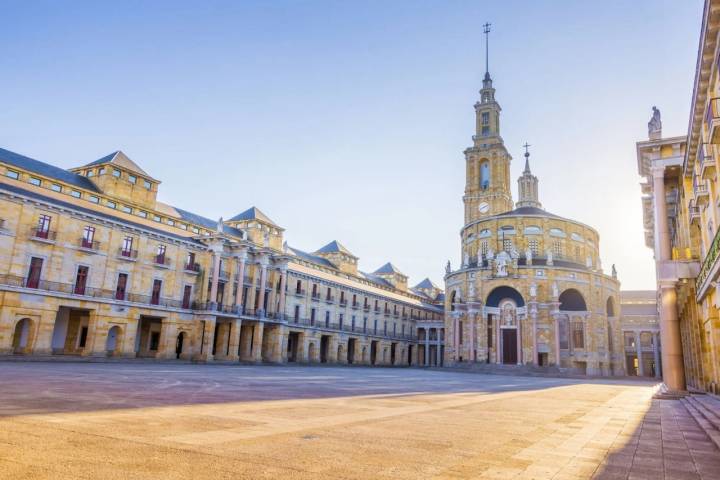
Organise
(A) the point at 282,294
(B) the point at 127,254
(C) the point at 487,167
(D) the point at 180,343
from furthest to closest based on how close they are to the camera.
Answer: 1. (C) the point at 487,167
2. (A) the point at 282,294
3. (D) the point at 180,343
4. (B) the point at 127,254

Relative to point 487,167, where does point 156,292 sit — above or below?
below

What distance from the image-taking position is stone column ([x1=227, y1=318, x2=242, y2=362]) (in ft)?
154

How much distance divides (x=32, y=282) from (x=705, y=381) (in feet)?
124

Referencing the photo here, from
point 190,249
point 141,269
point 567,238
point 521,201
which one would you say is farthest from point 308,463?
point 521,201

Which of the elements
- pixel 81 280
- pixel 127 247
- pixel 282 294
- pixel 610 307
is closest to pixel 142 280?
pixel 127 247

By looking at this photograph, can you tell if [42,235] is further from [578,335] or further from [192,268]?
[578,335]

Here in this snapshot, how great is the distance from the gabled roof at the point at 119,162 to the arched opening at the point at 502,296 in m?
39.0

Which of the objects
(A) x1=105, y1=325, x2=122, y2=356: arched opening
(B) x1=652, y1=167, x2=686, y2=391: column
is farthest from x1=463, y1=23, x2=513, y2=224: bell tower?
(B) x1=652, y1=167, x2=686, y2=391: column

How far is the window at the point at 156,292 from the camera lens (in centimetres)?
4147

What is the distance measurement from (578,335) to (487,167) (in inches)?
1320

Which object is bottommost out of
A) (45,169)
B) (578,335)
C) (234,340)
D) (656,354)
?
(234,340)

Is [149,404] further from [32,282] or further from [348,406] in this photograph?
[32,282]

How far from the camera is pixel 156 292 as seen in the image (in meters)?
42.0

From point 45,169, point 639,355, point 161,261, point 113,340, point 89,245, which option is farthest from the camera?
point 639,355
